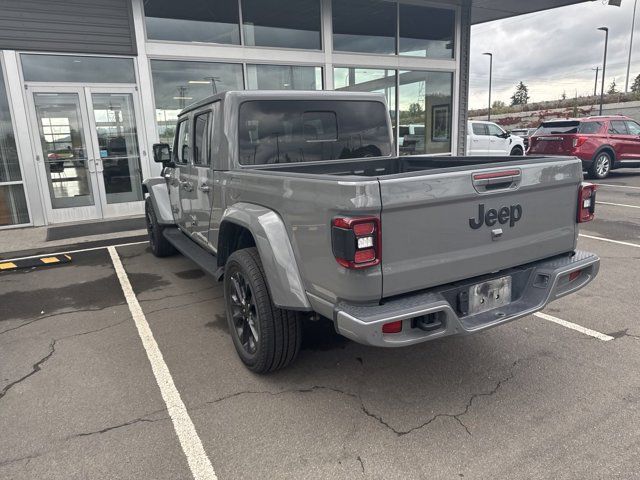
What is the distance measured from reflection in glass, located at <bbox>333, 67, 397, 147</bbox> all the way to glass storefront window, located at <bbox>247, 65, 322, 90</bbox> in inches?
21.3

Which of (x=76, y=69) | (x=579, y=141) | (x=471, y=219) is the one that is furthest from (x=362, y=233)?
(x=579, y=141)

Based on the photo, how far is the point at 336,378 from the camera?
3.29 m

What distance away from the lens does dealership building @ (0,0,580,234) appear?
8703 mm

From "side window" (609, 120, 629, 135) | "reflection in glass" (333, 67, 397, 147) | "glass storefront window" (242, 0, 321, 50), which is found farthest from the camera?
"side window" (609, 120, 629, 135)

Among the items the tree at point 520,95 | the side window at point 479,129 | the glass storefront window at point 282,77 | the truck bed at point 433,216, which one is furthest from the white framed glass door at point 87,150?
the tree at point 520,95

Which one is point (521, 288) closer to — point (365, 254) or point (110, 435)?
point (365, 254)

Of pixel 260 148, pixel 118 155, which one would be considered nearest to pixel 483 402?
pixel 260 148

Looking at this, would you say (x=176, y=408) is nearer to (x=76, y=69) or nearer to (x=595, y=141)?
(x=76, y=69)

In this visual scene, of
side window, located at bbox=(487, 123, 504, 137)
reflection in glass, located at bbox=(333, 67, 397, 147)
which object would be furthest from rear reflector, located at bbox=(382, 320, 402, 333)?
side window, located at bbox=(487, 123, 504, 137)

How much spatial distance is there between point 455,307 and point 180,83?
892cm

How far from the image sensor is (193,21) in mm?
9773

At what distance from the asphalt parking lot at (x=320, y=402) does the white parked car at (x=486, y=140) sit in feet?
40.0

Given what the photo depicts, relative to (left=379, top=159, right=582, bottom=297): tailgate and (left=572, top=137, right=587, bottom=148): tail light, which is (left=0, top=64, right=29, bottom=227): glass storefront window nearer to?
(left=379, top=159, right=582, bottom=297): tailgate

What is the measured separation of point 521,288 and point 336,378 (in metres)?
1.41
